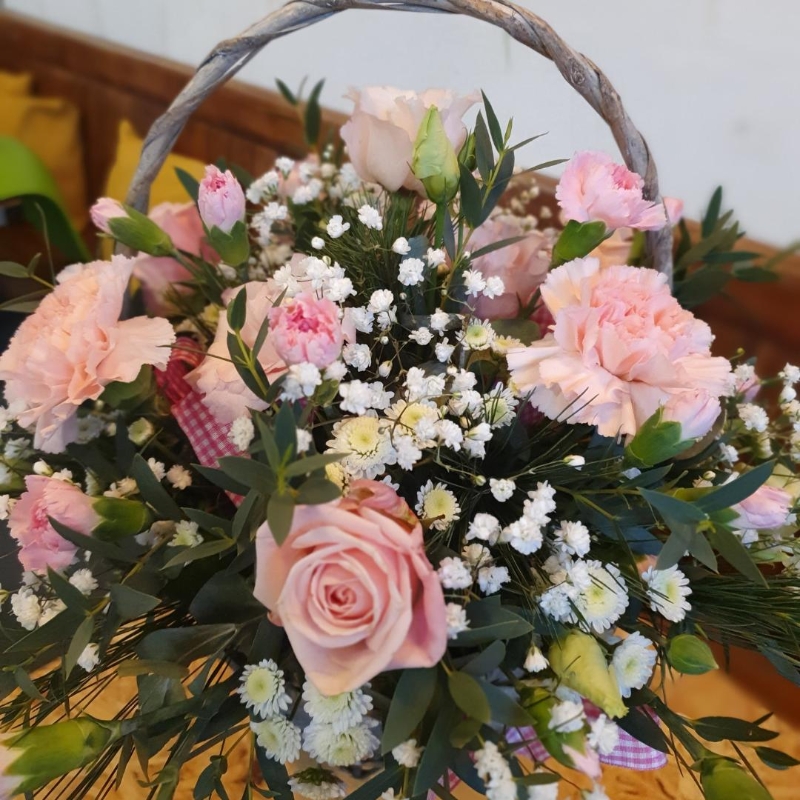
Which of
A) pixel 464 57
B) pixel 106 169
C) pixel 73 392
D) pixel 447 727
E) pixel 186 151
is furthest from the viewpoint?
pixel 106 169

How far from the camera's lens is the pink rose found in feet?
Answer: 1.29

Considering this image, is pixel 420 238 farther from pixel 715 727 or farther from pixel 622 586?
pixel 715 727

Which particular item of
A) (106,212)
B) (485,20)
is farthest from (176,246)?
(485,20)

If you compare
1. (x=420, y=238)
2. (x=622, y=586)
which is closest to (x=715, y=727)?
(x=622, y=586)

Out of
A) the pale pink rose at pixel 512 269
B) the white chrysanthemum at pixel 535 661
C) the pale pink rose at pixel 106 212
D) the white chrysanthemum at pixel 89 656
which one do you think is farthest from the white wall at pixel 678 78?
the white chrysanthemum at pixel 89 656

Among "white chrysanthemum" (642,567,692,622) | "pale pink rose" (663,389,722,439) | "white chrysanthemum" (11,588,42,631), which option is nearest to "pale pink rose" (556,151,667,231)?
"pale pink rose" (663,389,722,439)

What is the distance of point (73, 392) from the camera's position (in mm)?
492

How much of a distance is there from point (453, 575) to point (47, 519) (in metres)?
0.27

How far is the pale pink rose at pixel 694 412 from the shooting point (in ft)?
1.42

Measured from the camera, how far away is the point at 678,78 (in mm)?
861

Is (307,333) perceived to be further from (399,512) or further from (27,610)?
(27,610)

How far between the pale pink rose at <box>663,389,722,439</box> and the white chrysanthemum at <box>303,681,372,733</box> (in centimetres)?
24

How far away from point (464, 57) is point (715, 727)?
70cm

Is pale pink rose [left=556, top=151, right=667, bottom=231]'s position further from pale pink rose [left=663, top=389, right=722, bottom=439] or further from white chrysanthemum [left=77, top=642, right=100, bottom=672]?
white chrysanthemum [left=77, top=642, right=100, bottom=672]
